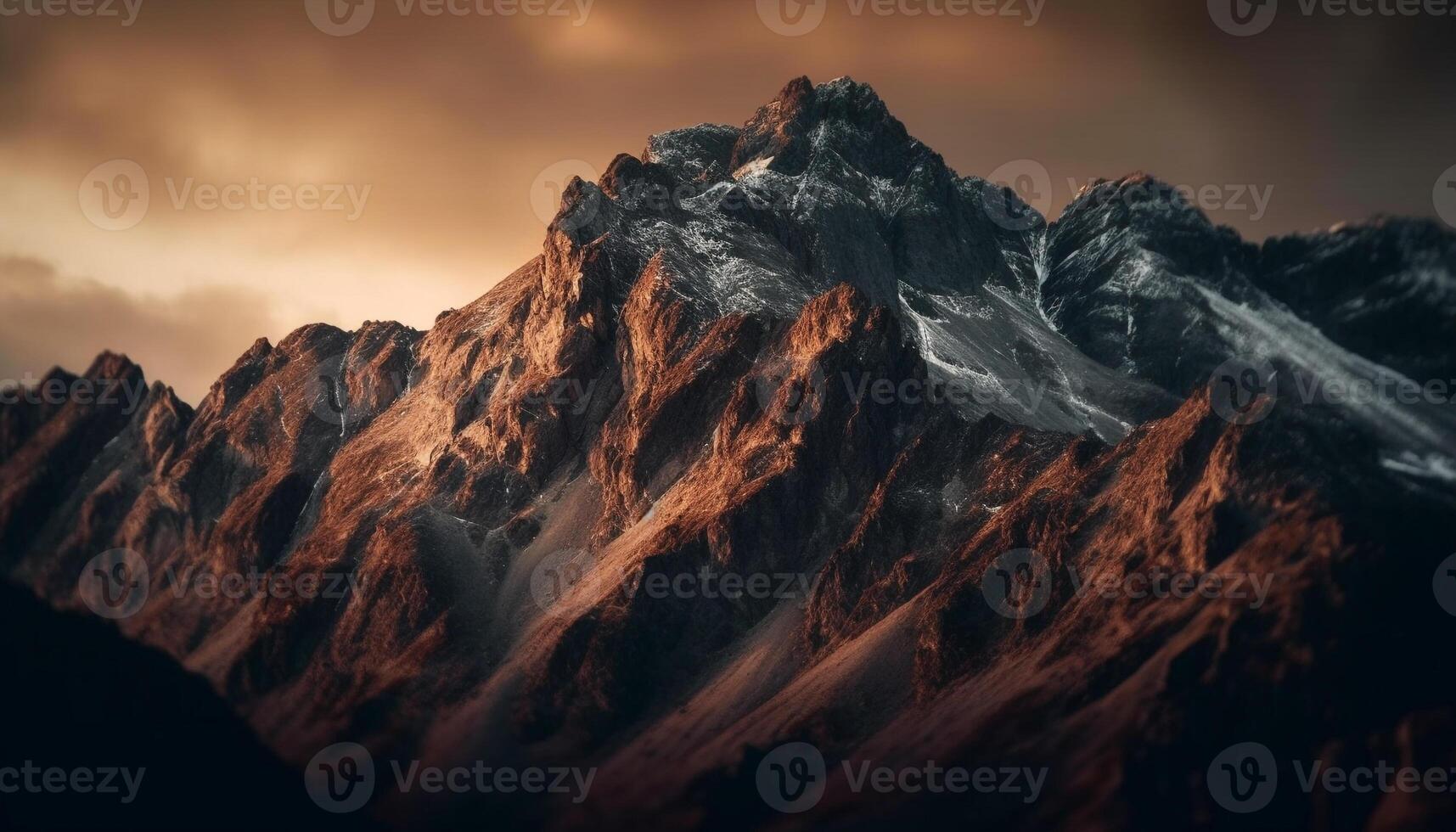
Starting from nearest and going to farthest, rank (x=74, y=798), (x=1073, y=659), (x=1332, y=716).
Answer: (x=74, y=798)
(x=1332, y=716)
(x=1073, y=659)

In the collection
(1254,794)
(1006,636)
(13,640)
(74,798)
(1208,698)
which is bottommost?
(1254,794)

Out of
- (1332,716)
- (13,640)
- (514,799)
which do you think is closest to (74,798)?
(13,640)

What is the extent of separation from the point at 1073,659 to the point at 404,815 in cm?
9334

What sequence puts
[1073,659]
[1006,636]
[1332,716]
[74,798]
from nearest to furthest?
[74,798] → [1332,716] → [1073,659] → [1006,636]

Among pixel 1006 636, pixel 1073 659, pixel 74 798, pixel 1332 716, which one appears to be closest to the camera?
pixel 74 798

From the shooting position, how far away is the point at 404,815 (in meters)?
186

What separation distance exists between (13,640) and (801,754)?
99174 millimetres

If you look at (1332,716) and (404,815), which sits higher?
(404,815)

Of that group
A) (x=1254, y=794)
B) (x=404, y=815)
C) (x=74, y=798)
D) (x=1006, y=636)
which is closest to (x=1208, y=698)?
(x=1254, y=794)

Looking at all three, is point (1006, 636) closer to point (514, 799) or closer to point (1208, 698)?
point (1208, 698)

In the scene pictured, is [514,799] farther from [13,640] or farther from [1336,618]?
[1336,618]

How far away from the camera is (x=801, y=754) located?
18475cm

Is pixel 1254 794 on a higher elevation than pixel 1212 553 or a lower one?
lower

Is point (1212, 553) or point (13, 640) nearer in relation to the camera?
point (13, 640)
